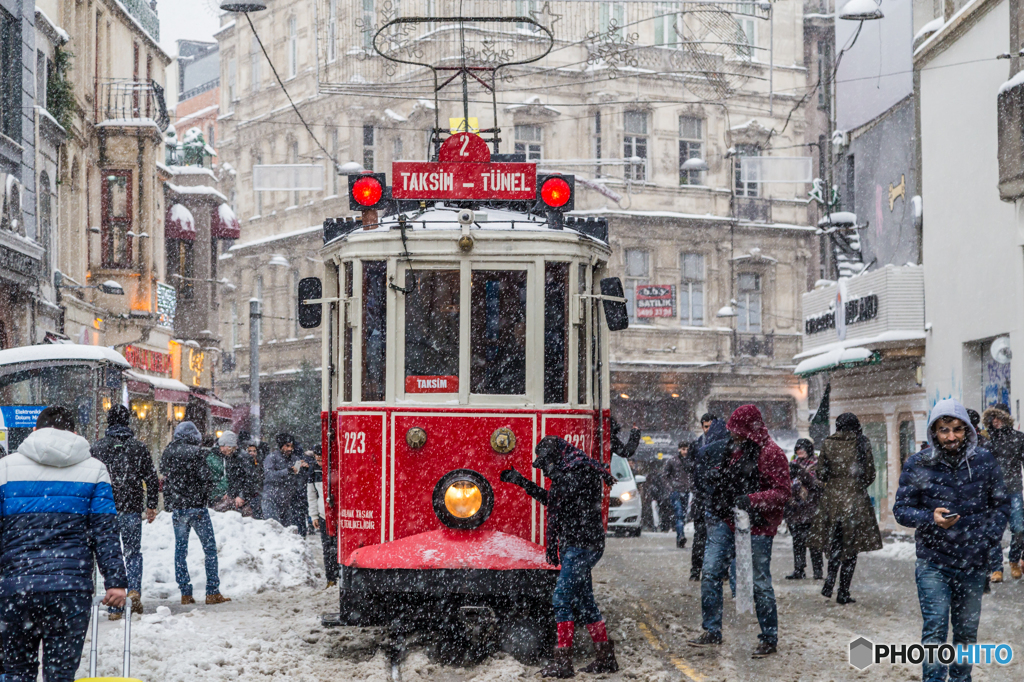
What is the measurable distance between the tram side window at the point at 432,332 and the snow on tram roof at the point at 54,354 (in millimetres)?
8100

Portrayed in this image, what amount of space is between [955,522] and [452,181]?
423 centimetres

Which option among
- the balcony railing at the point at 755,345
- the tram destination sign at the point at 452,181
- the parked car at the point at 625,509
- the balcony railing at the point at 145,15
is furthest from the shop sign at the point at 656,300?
the tram destination sign at the point at 452,181

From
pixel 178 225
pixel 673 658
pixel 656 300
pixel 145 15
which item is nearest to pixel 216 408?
pixel 178 225

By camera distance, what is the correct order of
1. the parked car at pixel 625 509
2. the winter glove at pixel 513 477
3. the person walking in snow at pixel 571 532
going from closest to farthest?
the person walking in snow at pixel 571 532
the winter glove at pixel 513 477
the parked car at pixel 625 509

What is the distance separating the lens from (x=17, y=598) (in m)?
6.51

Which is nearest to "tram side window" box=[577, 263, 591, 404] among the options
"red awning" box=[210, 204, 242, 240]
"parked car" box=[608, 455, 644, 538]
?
"parked car" box=[608, 455, 644, 538]

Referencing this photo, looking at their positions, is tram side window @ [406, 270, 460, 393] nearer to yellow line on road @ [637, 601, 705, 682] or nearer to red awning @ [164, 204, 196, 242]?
yellow line on road @ [637, 601, 705, 682]

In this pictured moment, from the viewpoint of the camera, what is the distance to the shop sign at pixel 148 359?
100ft

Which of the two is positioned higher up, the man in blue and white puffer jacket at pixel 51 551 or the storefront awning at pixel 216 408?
the storefront awning at pixel 216 408

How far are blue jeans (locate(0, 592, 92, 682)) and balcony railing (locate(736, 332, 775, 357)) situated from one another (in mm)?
35004

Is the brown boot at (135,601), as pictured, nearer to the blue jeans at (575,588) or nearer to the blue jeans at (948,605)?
the blue jeans at (575,588)

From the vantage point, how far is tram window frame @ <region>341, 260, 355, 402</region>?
31.6 ft

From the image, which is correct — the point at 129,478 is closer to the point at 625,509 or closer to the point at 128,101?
the point at 625,509

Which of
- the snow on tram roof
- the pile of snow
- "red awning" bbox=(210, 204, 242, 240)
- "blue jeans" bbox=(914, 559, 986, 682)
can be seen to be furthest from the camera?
"red awning" bbox=(210, 204, 242, 240)
